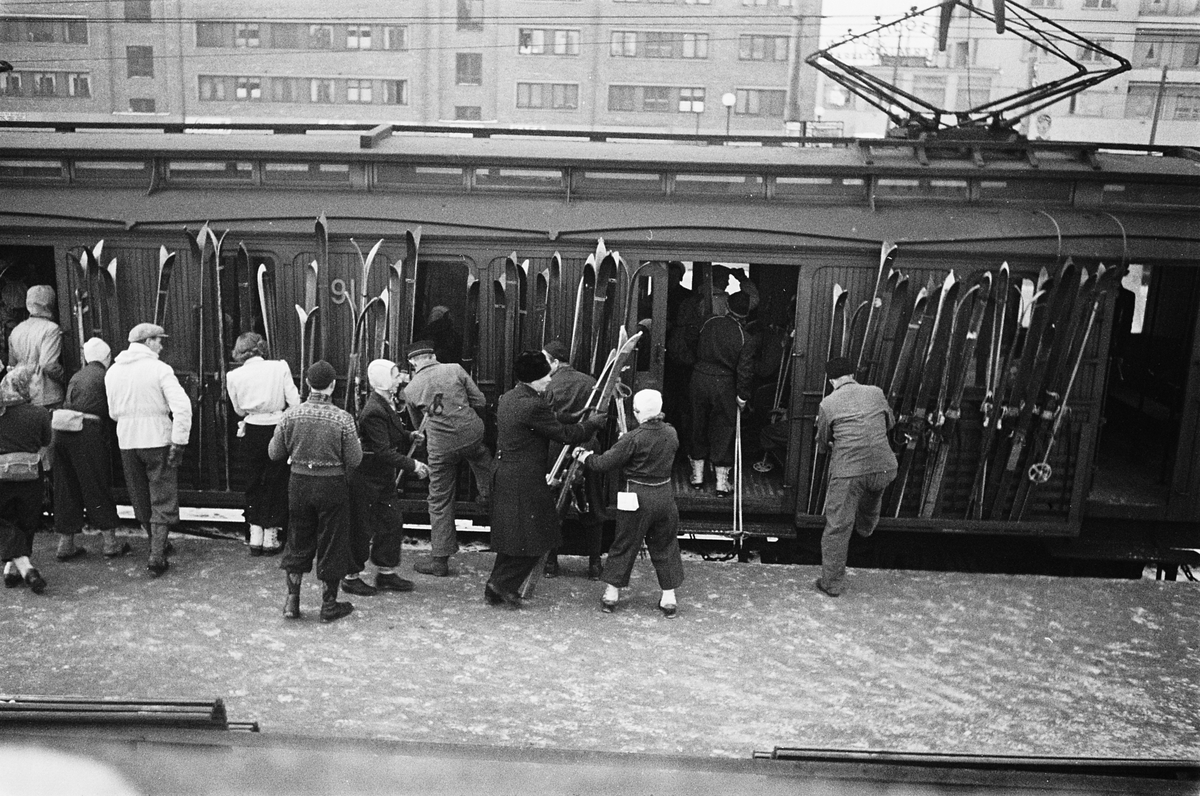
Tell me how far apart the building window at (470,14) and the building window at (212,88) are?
4.05 metres

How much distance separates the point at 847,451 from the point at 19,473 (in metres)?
5.52

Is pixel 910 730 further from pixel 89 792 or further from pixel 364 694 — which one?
pixel 89 792

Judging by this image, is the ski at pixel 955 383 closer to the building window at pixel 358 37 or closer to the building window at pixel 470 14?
the building window at pixel 470 14

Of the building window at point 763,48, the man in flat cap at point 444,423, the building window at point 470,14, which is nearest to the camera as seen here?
the man in flat cap at point 444,423

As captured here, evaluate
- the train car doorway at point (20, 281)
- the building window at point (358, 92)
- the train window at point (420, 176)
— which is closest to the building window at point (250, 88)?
the building window at point (358, 92)

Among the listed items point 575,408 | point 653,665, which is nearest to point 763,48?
point 575,408

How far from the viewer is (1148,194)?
331 inches

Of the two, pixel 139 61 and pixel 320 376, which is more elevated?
pixel 139 61

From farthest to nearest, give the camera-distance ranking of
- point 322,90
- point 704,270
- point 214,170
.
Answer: point 322,90 → point 704,270 → point 214,170

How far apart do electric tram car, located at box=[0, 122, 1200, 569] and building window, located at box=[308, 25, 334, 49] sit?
8.45 meters

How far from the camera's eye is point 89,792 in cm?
385

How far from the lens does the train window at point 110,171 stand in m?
8.54

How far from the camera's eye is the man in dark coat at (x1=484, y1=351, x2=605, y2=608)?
272 inches

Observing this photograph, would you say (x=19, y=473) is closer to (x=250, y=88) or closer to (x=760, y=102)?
(x=250, y=88)
